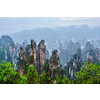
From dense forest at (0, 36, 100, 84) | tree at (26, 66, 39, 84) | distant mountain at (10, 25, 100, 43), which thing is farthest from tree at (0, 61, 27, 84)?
distant mountain at (10, 25, 100, 43)

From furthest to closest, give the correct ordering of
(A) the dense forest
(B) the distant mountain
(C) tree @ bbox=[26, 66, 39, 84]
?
(B) the distant mountain
(C) tree @ bbox=[26, 66, 39, 84]
(A) the dense forest

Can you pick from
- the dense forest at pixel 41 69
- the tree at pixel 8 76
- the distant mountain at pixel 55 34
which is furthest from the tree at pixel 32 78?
the distant mountain at pixel 55 34

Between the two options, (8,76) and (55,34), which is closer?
(8,76)

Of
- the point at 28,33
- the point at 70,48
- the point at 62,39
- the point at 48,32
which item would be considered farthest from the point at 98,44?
the point at 28,33

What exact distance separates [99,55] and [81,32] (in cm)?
6169

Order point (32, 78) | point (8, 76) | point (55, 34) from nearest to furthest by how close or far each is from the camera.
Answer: point (8, 76), point (32, 78), point (55, 34)

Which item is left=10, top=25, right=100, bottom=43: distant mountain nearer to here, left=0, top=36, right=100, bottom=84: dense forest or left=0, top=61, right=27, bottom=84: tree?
left=0, top=36, right=100, bottom=84: dense forest

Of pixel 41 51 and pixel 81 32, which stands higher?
pixel 81 32

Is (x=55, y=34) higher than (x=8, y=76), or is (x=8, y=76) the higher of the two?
(x=55, y=34)

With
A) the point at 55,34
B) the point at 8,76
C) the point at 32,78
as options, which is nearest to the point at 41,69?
the point at 32,78

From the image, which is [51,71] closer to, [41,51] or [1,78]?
[41,51]

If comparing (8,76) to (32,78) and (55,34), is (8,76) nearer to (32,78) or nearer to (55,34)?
(32,78)

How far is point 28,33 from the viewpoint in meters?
83.9

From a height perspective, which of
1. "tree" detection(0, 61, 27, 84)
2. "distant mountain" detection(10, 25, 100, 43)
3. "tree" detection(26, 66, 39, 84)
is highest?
"distant mountain" detection(10, 25, 100, 43)
